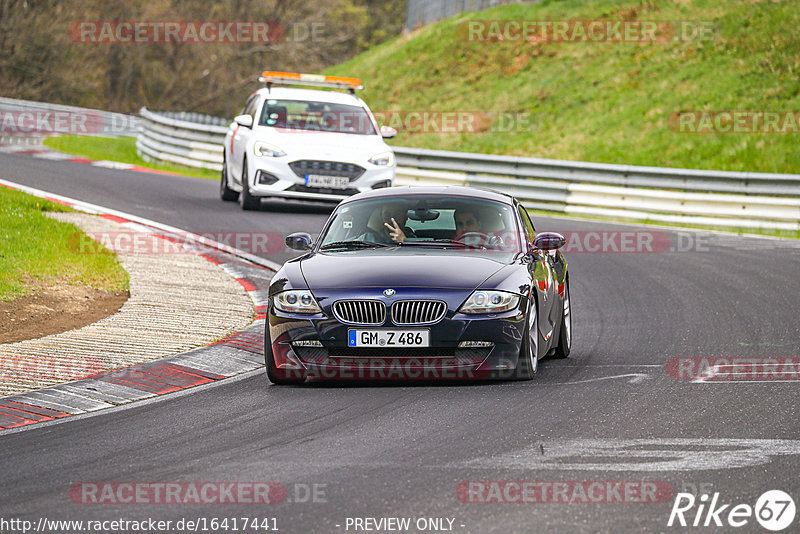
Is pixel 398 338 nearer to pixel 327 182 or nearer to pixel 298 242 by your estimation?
pixel 298 242

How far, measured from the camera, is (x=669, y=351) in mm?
10227

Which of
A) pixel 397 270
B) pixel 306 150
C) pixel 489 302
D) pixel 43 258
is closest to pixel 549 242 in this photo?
pixel 489 302

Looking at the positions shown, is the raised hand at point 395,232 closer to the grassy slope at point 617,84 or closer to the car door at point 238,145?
the car door at point 238,145

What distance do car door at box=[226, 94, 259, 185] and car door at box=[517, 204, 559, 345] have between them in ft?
34.7

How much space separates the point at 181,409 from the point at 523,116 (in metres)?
28.3

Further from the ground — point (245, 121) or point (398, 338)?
point (245, 121)

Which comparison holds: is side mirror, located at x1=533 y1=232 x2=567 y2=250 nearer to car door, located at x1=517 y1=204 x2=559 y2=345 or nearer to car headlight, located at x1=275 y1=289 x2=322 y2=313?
car door, located at x1=517 y1=204 x2=559 y2=345

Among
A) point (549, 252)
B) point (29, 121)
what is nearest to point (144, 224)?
point (549, 252)

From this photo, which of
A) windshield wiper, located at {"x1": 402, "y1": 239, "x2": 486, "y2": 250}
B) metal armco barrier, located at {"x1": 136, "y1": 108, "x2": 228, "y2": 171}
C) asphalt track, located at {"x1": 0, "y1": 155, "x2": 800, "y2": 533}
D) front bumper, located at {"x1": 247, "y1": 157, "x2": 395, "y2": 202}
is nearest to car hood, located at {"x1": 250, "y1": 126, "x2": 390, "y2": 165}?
front bumper, located at {"x1": 247, "y1": 157, "x2": 395, "y2": 202}

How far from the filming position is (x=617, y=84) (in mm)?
34875

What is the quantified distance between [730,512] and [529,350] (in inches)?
131

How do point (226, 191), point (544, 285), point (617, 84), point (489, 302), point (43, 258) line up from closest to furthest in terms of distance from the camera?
1. point (489, 302)
2. point (544, 285)
3. point (43, 258)
4. point (226, 191)
5. point (617, 84)

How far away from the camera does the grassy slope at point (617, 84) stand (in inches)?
1170

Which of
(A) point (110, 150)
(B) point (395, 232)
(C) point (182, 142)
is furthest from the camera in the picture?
(A) point (110, 150)
